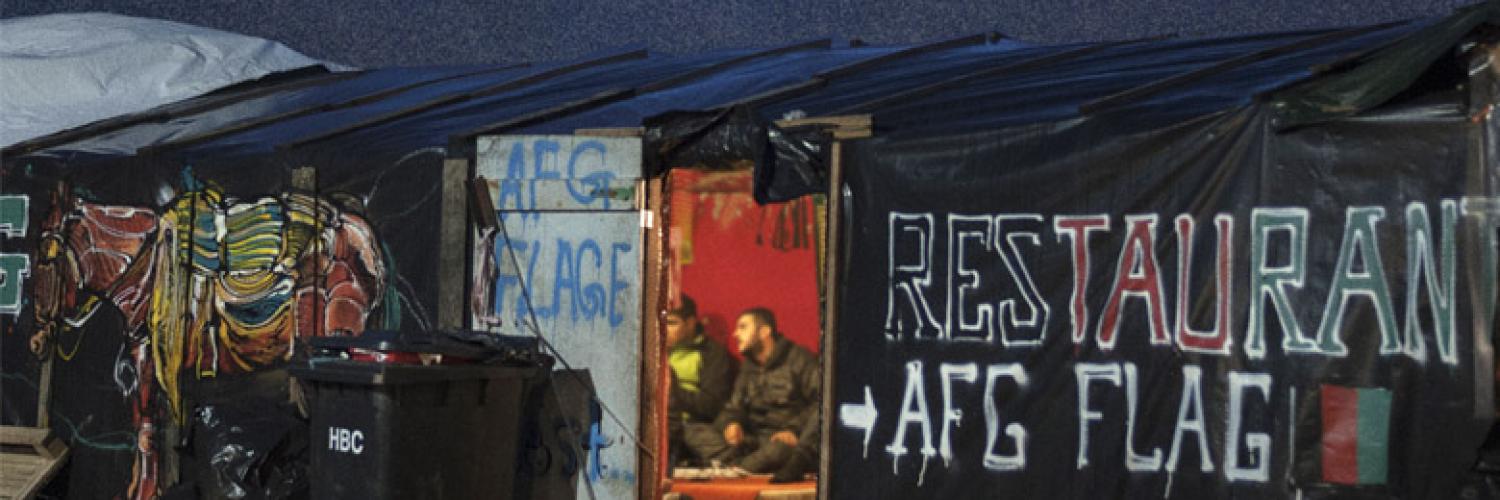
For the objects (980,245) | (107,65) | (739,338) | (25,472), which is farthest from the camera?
(107,65)

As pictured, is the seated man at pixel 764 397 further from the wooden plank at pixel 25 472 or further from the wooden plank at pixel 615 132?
the wooden plank at pixel 25 472

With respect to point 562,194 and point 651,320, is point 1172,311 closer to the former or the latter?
point 651,320

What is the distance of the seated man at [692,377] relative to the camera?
12.6 m

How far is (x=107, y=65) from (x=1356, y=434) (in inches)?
397

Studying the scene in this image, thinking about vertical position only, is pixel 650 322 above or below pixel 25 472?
above

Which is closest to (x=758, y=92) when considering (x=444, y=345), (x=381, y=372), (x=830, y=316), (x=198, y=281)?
(x=830, y=316)

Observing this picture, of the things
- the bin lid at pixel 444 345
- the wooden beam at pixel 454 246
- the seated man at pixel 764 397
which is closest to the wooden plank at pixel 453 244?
the wooden beam at pixel 454 246

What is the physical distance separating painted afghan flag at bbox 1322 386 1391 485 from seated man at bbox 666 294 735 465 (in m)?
5.19

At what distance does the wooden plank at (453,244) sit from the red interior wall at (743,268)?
3.00m

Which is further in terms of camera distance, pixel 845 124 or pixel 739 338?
pixel 739 338

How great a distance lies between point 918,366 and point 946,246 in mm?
575

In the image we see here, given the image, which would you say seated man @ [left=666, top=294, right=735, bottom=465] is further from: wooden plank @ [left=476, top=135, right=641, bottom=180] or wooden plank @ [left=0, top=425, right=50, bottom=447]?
wooden plank @ [left=0, top=425, right=50, bottom=447]

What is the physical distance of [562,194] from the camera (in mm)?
10461

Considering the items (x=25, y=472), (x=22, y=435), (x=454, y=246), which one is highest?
(x=454, y=246)
